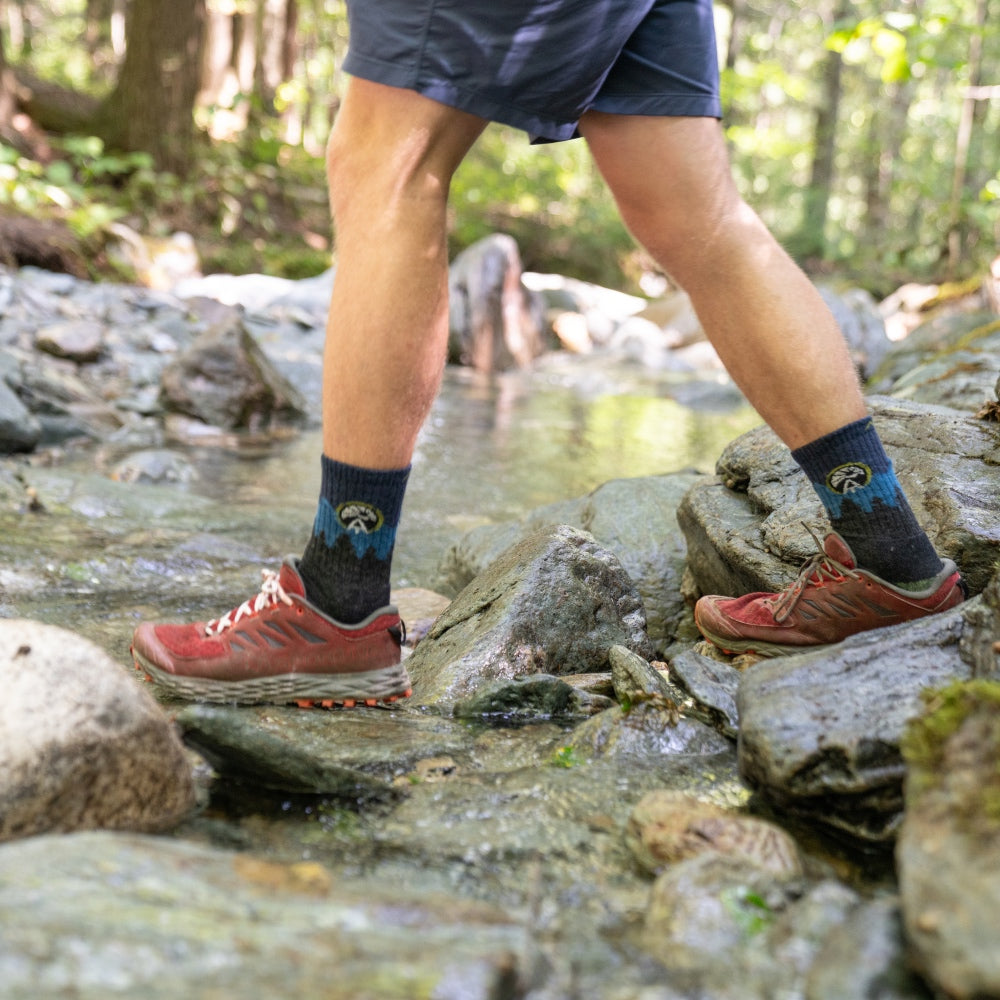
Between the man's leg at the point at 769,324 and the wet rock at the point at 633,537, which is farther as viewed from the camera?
the wet rock at the point at 633,537

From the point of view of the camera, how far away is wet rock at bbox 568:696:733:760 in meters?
1.79

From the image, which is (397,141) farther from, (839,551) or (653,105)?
(839,551)

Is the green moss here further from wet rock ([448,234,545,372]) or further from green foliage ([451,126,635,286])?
green foliage ([451,126,635,286])

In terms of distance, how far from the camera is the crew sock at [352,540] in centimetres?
192

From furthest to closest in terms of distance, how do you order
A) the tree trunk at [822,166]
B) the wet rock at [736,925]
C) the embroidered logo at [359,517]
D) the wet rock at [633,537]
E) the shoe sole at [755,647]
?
the tree trunk at [822,166], the wet rock at [633,537], the shoe sole at [755,647], the embroidered logo at [359,517], the wet rock at [736,925]

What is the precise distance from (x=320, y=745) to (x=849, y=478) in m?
1.13

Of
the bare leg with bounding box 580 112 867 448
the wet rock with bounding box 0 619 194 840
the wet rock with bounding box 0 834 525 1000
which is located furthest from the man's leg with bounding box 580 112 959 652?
the wet rock with bounding box 0 619 194 840

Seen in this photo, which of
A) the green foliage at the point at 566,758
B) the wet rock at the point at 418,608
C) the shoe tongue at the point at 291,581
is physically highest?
the shoe tongue at the point at 291,581

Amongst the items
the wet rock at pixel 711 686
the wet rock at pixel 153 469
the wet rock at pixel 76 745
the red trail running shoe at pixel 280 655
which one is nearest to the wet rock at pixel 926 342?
the wet rock at pixel 153 469

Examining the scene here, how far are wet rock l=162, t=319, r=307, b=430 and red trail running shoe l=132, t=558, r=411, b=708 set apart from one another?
15.4ft

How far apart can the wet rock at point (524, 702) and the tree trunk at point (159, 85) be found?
465 inches

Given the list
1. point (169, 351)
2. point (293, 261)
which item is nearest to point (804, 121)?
point (293, 261)

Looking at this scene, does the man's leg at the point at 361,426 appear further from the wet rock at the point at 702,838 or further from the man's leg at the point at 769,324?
the wet rock at the point at 702,838

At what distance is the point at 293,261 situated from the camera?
43.9 ft
